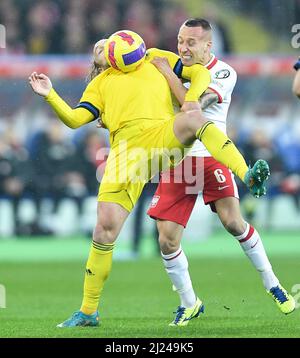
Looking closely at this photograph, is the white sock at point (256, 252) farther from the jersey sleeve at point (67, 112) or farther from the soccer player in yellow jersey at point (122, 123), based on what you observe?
the jersey sleeve at point (67, 112)

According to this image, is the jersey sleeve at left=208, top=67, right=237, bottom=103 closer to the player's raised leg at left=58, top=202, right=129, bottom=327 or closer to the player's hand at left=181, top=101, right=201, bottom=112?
the player's hand at left=181, top=101, right=201, bottom=112

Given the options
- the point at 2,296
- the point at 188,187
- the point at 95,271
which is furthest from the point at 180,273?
the point at 2,296

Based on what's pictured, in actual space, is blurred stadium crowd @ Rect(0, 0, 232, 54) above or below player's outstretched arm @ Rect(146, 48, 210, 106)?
below

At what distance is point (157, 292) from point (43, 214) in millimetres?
6137

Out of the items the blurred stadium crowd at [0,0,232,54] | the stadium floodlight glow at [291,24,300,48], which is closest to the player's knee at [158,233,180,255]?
the stadium floodlight glow at [291,24,300,48]

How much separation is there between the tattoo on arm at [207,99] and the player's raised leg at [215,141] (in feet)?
1.67

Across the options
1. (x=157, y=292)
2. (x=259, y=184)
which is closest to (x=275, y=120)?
(x=157, y=292)

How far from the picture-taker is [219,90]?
858 cm

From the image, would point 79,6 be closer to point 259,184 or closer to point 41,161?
point 41,161

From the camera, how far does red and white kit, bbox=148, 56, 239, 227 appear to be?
8781 millimetres

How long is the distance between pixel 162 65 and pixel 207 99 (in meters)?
0.45

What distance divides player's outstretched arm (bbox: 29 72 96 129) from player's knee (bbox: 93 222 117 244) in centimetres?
78

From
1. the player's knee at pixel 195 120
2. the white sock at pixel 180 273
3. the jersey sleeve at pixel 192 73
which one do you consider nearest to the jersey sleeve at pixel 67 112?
the jersey sleeve at pixel 192 73

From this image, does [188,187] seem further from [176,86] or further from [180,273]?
[176,86]
